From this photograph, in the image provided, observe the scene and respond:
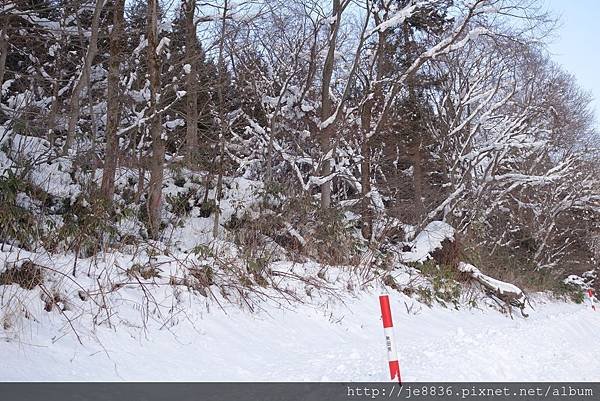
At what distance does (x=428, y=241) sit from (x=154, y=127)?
25.1 feet

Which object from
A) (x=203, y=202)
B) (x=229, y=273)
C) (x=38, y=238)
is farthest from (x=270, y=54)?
(x=38, y=238)

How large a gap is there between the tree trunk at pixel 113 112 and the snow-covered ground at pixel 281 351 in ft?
10.2

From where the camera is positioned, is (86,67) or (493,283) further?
(493,283)

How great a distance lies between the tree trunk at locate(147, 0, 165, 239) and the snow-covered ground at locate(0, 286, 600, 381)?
2.89 metres

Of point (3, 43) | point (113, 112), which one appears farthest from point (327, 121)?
point (3, 43)

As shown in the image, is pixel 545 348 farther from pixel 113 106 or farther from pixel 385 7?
pixel 385 7

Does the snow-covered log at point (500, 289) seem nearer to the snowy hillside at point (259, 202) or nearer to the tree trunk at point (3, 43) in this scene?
the snowy hillside at point (259, 202)

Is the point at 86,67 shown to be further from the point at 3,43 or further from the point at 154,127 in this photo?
the point at 3,43

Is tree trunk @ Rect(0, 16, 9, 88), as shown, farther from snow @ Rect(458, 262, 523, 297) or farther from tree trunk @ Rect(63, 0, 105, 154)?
snow @ Rect(458, 262, 523, 297)

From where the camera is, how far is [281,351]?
602 cm

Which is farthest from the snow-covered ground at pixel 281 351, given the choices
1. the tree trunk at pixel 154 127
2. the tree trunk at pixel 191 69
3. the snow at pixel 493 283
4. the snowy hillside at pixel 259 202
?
the tree trunk at pixel 191 69

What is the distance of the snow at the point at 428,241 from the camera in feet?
42.7

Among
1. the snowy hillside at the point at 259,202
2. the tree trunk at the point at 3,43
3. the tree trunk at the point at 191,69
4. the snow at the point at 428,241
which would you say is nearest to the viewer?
the snowy hillside at the point at 259,202

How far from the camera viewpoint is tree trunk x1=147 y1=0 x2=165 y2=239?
8695 millimetres
